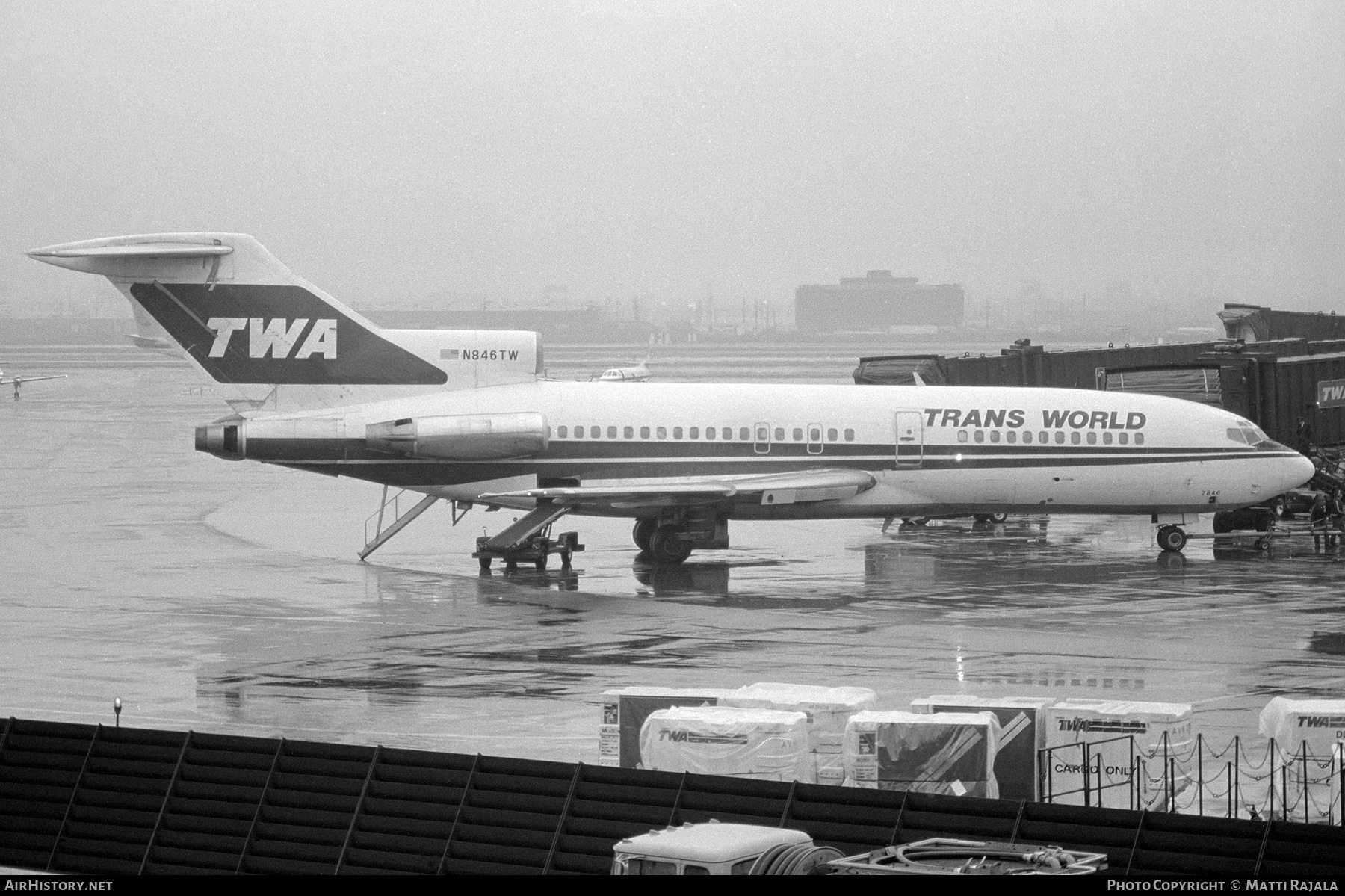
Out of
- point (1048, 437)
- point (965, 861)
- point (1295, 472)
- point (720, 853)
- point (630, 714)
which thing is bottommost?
point (630, 714)

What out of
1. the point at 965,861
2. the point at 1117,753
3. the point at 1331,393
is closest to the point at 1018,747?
the point at 1117,753

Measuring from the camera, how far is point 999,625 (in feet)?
92.0

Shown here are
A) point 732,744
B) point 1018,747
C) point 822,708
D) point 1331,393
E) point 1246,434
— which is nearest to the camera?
point 732,744

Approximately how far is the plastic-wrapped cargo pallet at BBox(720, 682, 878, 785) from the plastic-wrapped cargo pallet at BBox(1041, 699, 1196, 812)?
81.2 inches

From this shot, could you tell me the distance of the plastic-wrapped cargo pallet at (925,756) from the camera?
16219mm

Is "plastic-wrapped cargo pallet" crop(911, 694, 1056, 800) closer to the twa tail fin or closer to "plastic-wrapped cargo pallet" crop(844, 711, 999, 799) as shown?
"plastic-wrapped cargo pallet" crop(844, 711, 999, 799)

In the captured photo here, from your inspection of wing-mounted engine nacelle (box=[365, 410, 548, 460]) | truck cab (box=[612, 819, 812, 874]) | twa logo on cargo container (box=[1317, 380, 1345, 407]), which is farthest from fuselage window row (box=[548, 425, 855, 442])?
truck cab (box=[612, 819, 812, 874])

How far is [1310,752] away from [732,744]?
19.6ft

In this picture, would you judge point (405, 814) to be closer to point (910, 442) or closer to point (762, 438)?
point (762, 438)

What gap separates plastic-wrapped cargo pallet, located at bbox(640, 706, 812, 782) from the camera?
639 inches

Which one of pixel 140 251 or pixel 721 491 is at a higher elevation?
pixel 140 251

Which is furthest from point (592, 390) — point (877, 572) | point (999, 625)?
point (999, 625)

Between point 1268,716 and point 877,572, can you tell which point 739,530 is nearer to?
point 877,572

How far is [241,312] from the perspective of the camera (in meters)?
34.1
